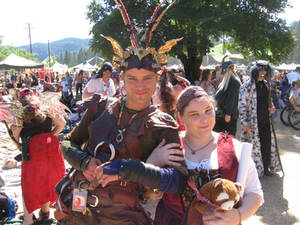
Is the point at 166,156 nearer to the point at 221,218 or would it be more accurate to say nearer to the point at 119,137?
the point at 119,137

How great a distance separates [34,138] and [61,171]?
561 millimetres

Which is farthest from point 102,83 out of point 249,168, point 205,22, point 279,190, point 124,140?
point 205,22

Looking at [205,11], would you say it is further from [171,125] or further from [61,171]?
[171,125]

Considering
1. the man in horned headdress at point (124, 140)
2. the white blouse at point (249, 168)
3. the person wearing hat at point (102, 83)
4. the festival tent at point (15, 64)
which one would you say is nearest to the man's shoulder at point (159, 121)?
the man in horned headdress at point (124, 140)

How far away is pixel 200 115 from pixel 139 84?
0.44 meters

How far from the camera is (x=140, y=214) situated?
174cm

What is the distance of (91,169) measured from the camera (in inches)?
63.2

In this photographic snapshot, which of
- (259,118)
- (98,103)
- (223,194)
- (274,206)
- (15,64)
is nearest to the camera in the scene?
(223,194)

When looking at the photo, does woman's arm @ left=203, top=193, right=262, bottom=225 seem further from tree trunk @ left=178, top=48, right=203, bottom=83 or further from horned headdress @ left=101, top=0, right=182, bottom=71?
tree trunk @ left=178, top=48, right=203, bottom=83

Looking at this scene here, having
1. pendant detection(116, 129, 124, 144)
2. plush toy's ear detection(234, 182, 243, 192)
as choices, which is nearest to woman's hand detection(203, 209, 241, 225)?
plush toy's ear detection(234, 182, 243, 192)

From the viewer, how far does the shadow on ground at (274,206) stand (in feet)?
11.7

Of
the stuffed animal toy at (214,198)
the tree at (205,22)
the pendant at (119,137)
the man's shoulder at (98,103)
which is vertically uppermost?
the tree at (205,22)

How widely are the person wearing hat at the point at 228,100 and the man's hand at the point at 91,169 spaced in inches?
138

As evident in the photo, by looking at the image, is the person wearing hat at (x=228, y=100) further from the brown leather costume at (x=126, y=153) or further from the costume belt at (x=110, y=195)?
the costume belt at (x=110, y=195)
